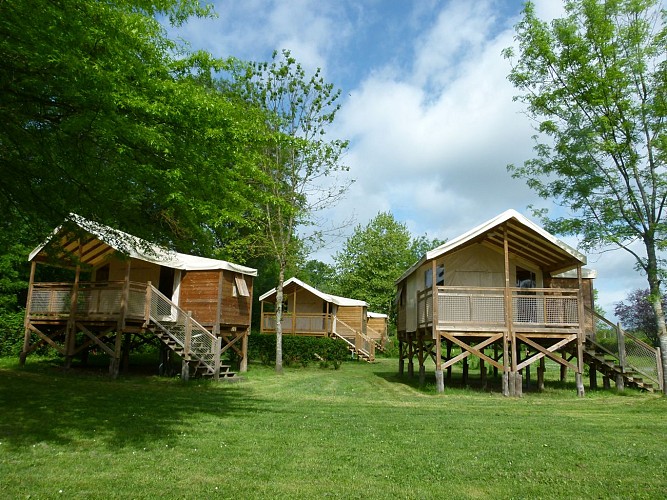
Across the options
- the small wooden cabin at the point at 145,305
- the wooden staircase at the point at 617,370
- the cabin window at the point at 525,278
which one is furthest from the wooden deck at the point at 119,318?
the wooden staircase at the point at 617,370

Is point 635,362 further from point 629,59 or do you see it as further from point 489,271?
point 629,59

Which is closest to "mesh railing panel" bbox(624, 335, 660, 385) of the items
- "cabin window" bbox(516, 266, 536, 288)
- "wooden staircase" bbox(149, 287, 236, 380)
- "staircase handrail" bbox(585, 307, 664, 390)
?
"staircase handrail" bbox(585, 307, 664, 390)

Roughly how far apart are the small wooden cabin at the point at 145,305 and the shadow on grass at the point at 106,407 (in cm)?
133

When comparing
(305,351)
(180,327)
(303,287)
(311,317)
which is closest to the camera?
(180,327)

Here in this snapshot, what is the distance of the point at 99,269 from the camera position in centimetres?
2338

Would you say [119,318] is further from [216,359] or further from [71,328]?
[216,359]

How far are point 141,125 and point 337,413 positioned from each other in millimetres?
7212

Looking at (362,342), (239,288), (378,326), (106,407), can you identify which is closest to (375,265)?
(378,326)

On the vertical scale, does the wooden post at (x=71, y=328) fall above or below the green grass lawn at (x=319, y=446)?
above

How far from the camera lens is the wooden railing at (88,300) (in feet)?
62.6

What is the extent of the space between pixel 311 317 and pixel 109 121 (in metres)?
26.8

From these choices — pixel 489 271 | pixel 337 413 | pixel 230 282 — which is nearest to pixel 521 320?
pixel 489 271

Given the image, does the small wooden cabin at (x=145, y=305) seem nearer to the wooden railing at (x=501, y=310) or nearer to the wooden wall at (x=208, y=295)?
the wooden wall at (x=208, y=295)

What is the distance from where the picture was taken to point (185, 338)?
1862 cm
